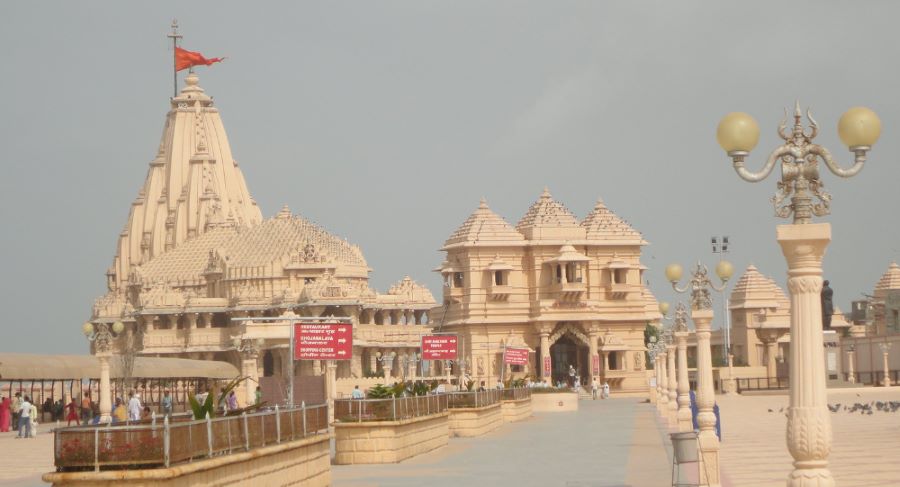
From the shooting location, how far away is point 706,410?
22.5 m

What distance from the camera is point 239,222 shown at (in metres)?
115

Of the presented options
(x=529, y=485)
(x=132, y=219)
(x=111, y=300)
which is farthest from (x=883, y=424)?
(x=132, y=219)

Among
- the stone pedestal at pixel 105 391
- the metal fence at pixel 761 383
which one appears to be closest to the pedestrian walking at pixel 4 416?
the stone pedestal at pixel 105 391

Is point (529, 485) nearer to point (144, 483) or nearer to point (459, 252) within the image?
point (144, 483)

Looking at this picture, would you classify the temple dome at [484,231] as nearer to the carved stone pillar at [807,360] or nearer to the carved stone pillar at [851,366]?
the carved stone pillar at [851,366]

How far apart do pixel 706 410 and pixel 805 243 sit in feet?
30.0

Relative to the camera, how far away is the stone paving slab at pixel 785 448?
23227 mm

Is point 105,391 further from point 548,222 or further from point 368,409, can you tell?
point 548,222

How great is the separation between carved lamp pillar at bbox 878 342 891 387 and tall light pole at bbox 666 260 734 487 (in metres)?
48.4

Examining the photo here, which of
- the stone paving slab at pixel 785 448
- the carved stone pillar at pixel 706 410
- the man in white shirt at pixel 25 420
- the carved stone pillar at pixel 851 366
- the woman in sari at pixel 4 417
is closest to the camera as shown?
the carved stone pillar at pixel 706 410

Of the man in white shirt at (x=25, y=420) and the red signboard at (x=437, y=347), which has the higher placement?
the red signboard at (x=437, y=347)

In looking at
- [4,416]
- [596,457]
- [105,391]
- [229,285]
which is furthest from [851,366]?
[596,457]

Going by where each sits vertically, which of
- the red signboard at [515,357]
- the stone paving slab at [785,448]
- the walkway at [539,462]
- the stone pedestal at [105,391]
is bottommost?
the stone paving slab at [785,448]

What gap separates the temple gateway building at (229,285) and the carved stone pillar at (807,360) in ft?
222
